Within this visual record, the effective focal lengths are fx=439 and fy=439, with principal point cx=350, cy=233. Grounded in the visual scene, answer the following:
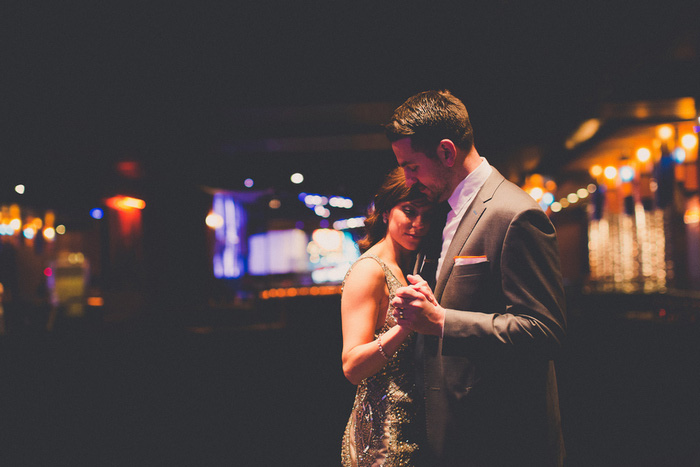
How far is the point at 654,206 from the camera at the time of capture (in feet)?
29.8

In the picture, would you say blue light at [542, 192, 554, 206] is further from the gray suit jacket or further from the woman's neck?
the gray suit jacket

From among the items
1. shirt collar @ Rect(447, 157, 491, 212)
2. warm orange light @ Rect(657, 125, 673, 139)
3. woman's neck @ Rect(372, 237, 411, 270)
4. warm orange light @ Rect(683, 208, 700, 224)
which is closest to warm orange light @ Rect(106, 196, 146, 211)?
woman's neck @ Rect(372, 237, 411, 270)

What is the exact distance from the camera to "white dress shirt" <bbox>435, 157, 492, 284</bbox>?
1435mm

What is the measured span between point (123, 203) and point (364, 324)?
944 centimetres

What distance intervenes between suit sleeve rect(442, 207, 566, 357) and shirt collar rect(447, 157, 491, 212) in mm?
201

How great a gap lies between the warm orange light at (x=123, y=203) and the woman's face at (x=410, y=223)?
8964 mm

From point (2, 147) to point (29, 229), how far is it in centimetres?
839

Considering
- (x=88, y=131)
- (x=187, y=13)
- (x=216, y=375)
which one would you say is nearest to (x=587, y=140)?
(x=187, y=13)

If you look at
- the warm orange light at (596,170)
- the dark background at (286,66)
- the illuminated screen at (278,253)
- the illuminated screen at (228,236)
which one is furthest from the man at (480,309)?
the warm orange light at (596,170)

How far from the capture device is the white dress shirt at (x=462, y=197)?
1435 millimetres

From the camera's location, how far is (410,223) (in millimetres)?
1684

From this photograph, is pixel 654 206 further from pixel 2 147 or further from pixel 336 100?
pixel 2 147

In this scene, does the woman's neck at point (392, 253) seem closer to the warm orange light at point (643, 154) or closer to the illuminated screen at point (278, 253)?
the warm orange light at point (643, 154)

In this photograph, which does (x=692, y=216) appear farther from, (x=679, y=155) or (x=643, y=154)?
(x=679, y=155)
